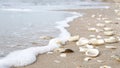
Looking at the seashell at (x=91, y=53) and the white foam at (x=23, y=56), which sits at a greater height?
the white foam at (x=23, y=56)

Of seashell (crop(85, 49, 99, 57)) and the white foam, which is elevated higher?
the white foam

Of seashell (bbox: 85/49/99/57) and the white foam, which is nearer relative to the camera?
the white foam

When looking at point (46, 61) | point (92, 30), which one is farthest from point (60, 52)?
point (92, 30)

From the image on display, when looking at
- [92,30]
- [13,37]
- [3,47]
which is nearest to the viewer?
[3,47]

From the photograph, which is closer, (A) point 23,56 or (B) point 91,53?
(A) point 23,56

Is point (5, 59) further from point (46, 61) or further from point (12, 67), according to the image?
point (46, 61)

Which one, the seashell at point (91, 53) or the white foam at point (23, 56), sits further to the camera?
the seashell at point (91, 53)

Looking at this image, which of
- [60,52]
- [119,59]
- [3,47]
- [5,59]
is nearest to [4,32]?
[3,47]

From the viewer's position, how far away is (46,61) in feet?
11.8

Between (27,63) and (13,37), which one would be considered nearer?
(27,63)

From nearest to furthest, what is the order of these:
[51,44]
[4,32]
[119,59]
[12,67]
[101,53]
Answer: [12,67]
[119,59]
[101,53]
[51,44]
[4,32]

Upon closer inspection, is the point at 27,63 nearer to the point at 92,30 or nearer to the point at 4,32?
the point at 4,32

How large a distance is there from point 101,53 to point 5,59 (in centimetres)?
133

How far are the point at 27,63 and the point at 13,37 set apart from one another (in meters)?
2.01
